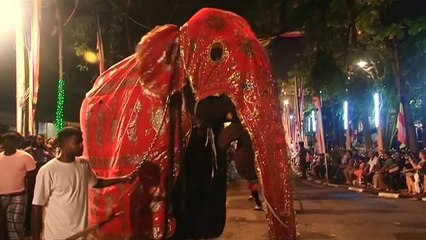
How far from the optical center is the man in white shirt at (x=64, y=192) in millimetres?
4688

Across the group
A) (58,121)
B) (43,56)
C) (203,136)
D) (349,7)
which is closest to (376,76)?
(349,7)

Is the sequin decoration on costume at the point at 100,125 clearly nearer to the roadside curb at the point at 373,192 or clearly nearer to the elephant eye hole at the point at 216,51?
the elephant eye hole at the point at 216,51

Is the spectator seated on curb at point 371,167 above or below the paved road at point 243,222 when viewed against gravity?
above

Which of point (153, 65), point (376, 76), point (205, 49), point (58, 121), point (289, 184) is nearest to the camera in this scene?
point (289, 184)

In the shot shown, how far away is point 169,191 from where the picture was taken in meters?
4.70

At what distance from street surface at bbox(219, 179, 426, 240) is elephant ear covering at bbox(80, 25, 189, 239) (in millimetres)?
5836

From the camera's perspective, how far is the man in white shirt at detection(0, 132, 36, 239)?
746 centimetres

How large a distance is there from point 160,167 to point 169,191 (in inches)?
9.9

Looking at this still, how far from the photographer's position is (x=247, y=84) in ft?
13.3

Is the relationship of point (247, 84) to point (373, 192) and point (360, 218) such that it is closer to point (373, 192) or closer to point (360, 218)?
point (360, 218)

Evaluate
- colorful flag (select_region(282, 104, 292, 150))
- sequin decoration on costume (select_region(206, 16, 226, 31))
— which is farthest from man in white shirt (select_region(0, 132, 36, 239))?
sequin decoration on costume (select_region(206, 16, 226, 31))

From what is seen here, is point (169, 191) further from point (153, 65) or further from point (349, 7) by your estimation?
point (349, 7)

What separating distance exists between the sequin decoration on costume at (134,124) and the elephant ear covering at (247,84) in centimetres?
58

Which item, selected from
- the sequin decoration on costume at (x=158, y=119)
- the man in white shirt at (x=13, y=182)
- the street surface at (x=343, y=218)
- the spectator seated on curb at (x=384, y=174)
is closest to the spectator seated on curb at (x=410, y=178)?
the spectator seated on curb at (x=384, y=174)
